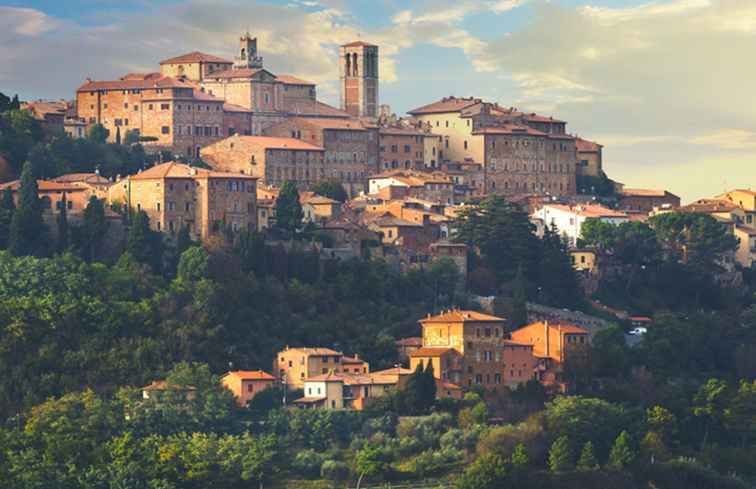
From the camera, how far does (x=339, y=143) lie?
3952 inches

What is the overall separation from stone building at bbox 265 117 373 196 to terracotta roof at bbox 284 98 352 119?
109cm

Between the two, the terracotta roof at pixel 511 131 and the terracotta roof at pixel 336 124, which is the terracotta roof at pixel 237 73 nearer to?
the terracotta roof at pixel 336 124

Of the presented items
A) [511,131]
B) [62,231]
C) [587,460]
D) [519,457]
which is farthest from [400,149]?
[519,457]

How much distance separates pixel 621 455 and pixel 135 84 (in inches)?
1195

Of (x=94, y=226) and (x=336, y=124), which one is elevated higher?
(x=336, y=124)

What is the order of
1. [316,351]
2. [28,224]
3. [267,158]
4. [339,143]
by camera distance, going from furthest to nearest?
1. [339,143]
2. [267,158]
3. [28,224]
4. [316,351]

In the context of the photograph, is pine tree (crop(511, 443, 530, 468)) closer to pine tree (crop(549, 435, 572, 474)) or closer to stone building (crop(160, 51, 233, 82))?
pine tree (crop(549, 435, 572, 474))

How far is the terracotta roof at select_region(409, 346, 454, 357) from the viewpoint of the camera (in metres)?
79.1

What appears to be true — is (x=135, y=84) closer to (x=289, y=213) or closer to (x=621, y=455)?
(x=289, y=213)

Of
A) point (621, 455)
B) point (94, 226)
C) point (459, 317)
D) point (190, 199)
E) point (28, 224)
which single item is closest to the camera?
point (621, 455)

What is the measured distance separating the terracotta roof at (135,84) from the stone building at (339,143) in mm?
4170

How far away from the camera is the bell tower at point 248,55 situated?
104m

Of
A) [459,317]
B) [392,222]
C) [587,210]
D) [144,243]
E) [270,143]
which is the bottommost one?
[459,317]

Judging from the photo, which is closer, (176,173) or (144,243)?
(144,243)
